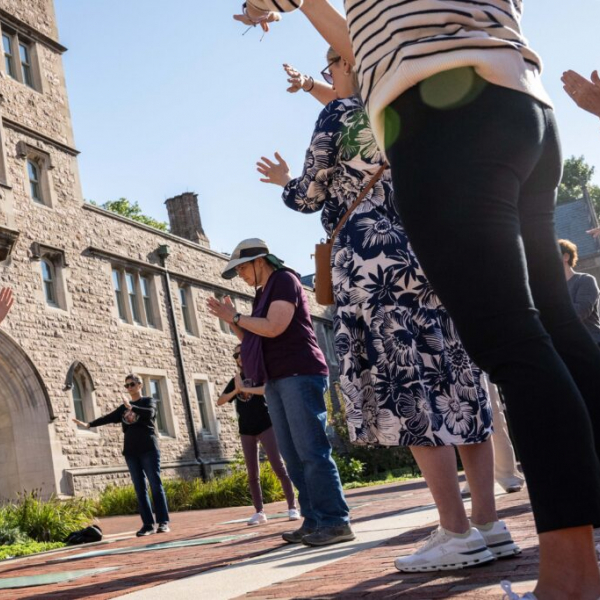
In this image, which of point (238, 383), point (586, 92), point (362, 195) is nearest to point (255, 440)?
point (238, 383)

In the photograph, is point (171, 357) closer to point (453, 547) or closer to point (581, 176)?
point (453, 547)

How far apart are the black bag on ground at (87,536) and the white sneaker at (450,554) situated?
7.82 meters

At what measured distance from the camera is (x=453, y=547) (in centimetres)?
293

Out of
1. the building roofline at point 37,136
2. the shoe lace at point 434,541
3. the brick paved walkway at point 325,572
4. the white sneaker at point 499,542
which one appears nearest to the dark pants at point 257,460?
the brick paved walkway at point 325,572

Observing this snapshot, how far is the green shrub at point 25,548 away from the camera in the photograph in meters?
9.59

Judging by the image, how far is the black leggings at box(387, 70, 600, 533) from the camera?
178cm

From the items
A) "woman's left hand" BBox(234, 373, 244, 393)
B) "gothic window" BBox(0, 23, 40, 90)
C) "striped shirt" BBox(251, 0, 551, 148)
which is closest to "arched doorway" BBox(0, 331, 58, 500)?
"gothic window" BBox(0, 23, 40, 90)

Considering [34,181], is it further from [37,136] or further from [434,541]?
[434,541]

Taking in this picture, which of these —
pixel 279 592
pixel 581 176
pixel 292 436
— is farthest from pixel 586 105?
→ pixel 581 176

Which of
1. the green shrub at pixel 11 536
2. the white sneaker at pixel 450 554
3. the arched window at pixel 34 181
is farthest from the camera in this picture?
the arched window at pixel 34 181

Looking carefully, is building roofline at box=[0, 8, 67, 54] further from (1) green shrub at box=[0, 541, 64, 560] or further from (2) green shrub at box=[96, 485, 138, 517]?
(1) green shrub at box=[0, 541, 64, 560]

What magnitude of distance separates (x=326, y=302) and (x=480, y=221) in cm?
186

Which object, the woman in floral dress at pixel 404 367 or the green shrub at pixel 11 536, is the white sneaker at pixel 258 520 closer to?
the green shrub at pixel 11 536

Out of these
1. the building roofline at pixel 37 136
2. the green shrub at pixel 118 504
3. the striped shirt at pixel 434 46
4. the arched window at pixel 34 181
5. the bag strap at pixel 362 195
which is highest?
the building roofline at pixel 37 136
